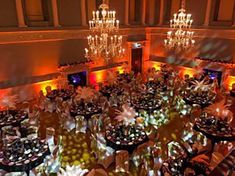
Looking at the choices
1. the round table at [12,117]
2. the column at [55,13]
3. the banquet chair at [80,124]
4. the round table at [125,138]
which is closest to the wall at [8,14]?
the column at [55,13]

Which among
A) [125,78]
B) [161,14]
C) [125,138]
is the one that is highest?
[161,14]

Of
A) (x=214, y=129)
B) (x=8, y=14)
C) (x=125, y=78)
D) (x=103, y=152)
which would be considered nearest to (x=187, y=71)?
(x=125, y=78)

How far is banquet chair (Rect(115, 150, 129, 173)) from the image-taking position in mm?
5898

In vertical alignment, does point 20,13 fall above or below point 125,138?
above

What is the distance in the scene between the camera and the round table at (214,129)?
6.56 m

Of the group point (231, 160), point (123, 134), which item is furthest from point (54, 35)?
point (231, 160)

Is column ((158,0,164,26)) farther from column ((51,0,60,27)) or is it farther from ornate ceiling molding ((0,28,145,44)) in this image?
column ((51,0,60,27))

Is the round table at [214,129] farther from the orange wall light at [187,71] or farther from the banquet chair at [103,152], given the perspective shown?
the orange wall light at [187,71]

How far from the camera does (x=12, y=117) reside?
7977 mm

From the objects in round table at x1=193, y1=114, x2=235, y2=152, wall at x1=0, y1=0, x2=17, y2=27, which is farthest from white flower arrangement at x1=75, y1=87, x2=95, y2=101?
wall at x1=0, y1=0, x2=17, y2=27

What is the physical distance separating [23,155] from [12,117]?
9.52 ft

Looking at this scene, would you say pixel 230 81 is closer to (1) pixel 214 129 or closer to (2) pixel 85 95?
(1) pixel 214 129

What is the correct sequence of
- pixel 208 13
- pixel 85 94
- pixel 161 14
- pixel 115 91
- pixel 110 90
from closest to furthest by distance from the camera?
pixel 85 94 → pixel 115 91 → pixel 110 90 → pixel 208 13 → pixel 161 14

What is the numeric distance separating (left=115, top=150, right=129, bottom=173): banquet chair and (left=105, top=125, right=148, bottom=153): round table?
23 cm
